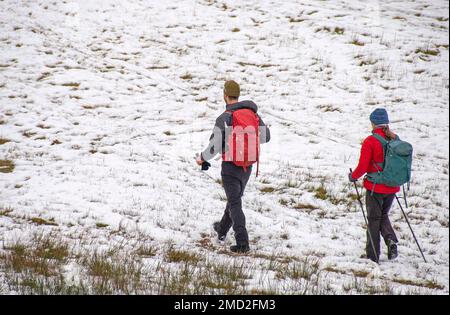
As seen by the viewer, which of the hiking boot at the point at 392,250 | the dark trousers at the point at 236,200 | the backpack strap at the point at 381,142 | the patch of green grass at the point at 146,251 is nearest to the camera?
the patch of green grass at the point at 146,251

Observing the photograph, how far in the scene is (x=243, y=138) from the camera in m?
5.24

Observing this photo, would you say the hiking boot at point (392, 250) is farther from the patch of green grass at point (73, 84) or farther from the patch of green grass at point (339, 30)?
the patch of green grass at point (339, 30)

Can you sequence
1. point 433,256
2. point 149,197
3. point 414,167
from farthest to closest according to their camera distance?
point 414,167 → point 149,197 → point 433,256

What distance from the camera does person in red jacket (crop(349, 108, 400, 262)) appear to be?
546 cm

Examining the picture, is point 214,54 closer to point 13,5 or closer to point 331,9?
point 331,9

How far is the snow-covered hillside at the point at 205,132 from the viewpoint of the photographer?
5.24 m

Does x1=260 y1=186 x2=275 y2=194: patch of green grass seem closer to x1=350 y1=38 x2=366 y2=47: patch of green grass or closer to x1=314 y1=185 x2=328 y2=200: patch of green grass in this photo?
x1=314 y1=185 x2=328 y2=200: patch of green grass

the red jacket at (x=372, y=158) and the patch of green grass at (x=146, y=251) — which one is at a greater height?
the red jacket at (x=372, y=158)

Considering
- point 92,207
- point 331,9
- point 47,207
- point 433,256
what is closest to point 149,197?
point 92,207

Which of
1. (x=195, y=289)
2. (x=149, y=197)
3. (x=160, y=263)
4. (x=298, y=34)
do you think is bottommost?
(x=149, y=197)

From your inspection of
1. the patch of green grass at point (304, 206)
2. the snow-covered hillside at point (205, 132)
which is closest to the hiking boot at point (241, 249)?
the snow-covered hillside at point (205, 132)

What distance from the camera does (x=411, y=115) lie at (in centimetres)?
1220
